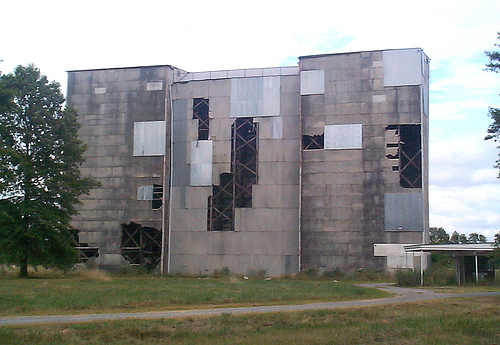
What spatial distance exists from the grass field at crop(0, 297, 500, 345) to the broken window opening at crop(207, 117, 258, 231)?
33.9 metres

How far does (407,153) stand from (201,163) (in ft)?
61.5

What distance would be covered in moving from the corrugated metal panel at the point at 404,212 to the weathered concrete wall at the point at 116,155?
69.5 feet

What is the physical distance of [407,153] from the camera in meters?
53.5

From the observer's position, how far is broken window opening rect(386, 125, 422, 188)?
173 feet

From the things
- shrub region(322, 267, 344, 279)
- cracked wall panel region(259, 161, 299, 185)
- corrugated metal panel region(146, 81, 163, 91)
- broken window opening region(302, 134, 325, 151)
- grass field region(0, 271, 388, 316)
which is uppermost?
corrugated metal panel region(146, 81, 163, 91)

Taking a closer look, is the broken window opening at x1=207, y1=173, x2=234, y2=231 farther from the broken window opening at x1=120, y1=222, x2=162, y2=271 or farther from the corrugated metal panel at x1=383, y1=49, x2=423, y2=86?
the corrugated metal panel at x1=383, y1=49, x2=423, y2=86

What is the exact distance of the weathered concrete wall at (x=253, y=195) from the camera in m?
55.4

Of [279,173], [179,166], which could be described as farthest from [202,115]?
[279,173]

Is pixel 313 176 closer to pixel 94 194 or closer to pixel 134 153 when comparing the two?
pixel 134 153

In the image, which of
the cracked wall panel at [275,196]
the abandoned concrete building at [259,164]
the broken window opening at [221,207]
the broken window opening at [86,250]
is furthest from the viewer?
the broken window opening at [86,250]

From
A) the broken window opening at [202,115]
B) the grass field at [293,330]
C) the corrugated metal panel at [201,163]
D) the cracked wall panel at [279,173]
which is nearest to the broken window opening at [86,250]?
the corrugated metal panel at [201,163]

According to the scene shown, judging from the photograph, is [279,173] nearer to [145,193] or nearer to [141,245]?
[145,193]

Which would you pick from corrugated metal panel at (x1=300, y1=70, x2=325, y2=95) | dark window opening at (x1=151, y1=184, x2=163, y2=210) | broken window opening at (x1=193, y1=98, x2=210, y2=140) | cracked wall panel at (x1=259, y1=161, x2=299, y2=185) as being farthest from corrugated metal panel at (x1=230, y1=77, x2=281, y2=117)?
dark window opening at (x1=151, y1=184, x2=163, y2=210)

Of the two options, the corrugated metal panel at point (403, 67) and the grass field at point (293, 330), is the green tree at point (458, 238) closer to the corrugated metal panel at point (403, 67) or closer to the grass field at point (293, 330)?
the corrugated metal panel at point (403, 67)
